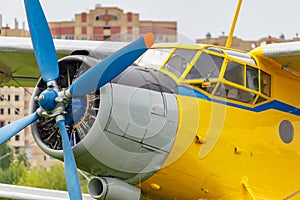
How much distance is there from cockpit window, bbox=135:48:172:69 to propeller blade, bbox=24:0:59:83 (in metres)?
1.14

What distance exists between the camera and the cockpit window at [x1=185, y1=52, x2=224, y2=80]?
44.9 ft

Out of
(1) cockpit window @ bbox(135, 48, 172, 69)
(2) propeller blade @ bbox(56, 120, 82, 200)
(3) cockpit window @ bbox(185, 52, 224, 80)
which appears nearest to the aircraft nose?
(1) cockpit window @ bbox(135, 48, 172, 69)

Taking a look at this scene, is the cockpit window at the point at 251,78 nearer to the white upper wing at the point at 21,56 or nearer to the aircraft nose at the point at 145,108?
the aircraft nose at the point at 145,108

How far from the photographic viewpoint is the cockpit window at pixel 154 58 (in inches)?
539

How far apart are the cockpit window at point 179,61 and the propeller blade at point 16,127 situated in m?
1.85

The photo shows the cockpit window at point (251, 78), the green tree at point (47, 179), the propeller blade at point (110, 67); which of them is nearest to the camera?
the propeller blade at point (110, 67)

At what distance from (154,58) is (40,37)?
1.49 meters

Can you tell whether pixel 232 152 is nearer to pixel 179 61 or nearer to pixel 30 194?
pixel 179 61

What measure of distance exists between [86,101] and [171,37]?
6.78 feet

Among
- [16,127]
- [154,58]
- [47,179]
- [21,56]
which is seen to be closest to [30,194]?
[21,56]

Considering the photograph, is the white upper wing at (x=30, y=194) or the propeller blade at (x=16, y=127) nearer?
the propeller blade at (x=16, y=127)

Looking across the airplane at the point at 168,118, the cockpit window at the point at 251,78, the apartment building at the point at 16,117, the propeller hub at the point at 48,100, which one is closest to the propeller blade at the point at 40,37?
the airplane at the point at 168,118

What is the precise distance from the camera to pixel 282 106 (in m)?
14.8

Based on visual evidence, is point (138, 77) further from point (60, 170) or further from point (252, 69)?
point (60, 170)
